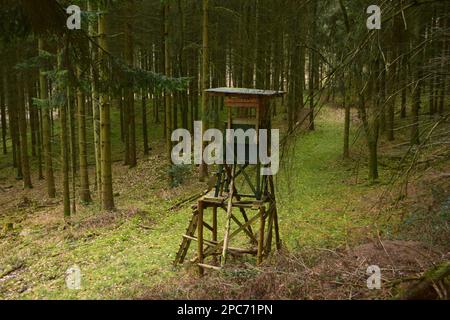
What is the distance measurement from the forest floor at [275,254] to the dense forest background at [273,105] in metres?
0.10

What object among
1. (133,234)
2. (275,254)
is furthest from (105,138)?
(275,254)

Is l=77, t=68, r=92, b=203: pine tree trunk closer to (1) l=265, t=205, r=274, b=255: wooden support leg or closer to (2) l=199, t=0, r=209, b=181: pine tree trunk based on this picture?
(2) l=199, t=0, r=209, b=181: pine tree trunk

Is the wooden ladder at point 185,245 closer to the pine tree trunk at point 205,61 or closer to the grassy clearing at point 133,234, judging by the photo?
the grassy clearing at point 133,234

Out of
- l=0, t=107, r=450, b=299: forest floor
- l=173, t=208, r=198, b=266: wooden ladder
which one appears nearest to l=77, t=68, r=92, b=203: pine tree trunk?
l=0, t=107, r=450, b=299: forest floor

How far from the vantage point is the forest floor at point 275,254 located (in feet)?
Result: 20.7

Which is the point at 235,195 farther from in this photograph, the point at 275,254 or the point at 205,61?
the point at 205,61

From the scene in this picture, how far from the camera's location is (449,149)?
19.7ft

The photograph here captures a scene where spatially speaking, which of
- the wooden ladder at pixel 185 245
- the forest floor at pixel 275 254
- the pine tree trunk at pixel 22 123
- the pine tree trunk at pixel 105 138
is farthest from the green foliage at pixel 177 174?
the pine tree trunk at pixel 22 123

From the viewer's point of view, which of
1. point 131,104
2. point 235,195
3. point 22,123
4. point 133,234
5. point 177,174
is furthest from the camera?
point 131,104

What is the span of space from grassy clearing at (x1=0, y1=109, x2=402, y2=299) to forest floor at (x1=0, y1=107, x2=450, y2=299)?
4cm

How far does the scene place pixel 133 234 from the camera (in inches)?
515

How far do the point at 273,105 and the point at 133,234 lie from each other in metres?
8.72
